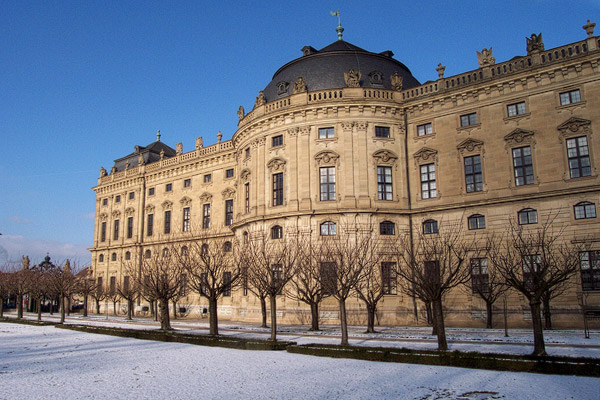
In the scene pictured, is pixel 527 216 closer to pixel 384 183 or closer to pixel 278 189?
pixel 384 183

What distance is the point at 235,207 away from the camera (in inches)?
1917

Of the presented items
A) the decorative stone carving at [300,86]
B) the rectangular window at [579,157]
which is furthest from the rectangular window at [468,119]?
the decorative stone carving at [300,86]

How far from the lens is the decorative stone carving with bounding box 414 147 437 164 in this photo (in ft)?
125

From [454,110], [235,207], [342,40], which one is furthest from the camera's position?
[235,207]

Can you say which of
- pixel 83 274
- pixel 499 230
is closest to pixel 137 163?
pixel 83 274

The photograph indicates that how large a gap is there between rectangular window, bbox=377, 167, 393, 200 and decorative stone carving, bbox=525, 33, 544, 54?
43.2 ft

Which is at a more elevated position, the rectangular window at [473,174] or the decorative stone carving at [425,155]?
the decorative stone carving at [425,155]

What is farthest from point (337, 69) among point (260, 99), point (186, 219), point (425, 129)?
point (186, 219)

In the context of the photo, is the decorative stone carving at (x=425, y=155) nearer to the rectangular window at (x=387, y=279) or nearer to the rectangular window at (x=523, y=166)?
the rectangular window at (x=523, y=166)

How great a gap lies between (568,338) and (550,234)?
980 cm

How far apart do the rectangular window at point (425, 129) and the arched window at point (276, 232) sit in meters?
13.7

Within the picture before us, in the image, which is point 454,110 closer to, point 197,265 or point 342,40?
point 342,40

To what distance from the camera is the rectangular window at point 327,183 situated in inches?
1526

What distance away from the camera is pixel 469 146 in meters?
36.5
